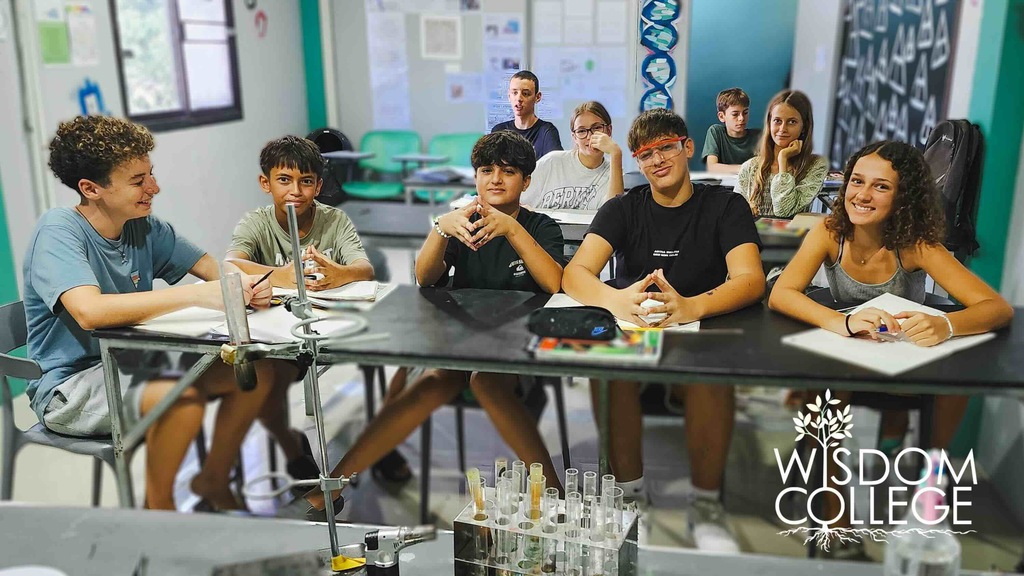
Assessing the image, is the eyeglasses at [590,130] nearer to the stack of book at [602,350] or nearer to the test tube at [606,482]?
the stack of book at [602,350]

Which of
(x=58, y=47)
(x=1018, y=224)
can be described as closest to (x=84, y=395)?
(x=1018, y=224)

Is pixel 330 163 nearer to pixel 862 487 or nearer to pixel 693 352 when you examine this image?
pixel 693 352

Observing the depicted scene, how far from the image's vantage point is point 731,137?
131 centimetres

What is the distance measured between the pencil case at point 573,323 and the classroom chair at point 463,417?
0.10 m

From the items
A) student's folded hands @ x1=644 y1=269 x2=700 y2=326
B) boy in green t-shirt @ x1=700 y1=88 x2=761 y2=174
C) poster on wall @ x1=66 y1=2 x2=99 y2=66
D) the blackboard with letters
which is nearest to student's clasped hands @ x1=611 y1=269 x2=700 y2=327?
student's folded hands @ x1=644 y1=269 x2=700 y2=326

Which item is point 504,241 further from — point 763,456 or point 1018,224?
point 1018,224

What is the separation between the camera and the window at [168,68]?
2.57 metres

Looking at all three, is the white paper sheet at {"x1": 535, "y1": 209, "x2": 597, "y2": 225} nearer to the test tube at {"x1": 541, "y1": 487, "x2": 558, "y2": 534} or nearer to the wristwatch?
the wristwatch

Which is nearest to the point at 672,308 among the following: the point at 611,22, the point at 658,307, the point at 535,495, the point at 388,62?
the point at 658,307

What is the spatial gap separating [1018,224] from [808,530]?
0.72 m

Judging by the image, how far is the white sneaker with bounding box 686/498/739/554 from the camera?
4.21 feet

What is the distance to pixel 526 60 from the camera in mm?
1336

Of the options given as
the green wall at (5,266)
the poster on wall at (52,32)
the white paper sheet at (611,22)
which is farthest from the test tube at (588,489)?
the poster on wall at (52,32)

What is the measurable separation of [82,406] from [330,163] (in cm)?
66
